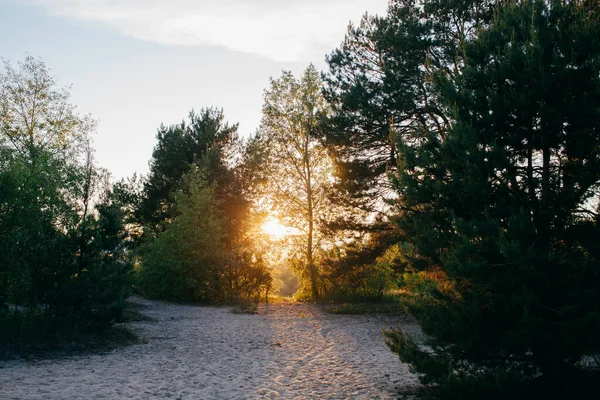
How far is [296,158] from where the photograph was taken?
1114 inches

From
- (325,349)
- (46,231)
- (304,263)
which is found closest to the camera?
(46,231)

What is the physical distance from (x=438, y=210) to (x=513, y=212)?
1.08 metres

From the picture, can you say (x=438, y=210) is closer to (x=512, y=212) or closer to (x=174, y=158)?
(x=512, y=212)

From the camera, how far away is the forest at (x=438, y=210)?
19.5 feet

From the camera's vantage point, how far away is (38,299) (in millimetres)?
11242

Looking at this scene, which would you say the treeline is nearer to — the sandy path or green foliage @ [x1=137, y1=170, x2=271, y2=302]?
the sandy path

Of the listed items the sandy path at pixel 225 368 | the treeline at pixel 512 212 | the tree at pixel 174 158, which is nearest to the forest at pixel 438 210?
the treeline at pixel 512 212

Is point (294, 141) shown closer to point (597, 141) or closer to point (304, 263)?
point (304, 263)

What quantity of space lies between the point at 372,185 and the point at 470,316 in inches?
591

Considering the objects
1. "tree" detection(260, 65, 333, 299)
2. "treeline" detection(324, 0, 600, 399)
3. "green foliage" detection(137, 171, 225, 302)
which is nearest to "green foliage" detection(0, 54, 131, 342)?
"treeline" detection(324, 0, 600, 399)

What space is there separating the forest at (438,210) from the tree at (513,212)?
26 millimetres

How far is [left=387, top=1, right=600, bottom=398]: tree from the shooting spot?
19.1ft

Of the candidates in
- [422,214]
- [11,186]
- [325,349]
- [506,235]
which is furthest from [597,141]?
[11,186]

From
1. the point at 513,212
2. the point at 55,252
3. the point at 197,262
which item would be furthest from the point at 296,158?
the point at 513,212
